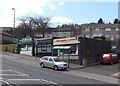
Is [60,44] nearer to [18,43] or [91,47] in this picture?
[91,47]

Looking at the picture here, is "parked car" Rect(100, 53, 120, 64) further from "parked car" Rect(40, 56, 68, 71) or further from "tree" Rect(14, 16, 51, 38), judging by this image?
"tree" Rect(14, 16, 51, 38)

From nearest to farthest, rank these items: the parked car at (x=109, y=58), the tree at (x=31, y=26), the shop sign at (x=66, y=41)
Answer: the parked car at (x=109, y=58) < the shop sign at (x=66, y=41) < the tree at (x=31, y=26)

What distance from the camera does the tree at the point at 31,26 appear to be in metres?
85.4

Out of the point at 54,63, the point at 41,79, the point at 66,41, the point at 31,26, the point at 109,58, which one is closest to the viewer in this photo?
the point at 41,79

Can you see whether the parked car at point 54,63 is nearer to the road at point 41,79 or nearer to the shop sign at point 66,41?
the road at point 41,79

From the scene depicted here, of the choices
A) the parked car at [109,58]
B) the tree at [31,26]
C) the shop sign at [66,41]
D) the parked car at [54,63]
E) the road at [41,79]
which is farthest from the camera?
the tree at [31,26]

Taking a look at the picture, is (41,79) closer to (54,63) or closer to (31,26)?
(54,63)

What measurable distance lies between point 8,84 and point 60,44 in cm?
2455

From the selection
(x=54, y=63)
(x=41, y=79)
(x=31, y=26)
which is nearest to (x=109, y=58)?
(x=54, y=63)

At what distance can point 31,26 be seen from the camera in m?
88.6

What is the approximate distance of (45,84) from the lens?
18.8 meters

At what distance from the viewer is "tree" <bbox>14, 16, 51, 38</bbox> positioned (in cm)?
8544

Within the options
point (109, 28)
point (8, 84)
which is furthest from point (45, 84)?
Result: point (109, 28)

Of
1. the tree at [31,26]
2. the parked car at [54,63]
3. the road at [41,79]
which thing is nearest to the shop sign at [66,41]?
the parked car at [54,63]
